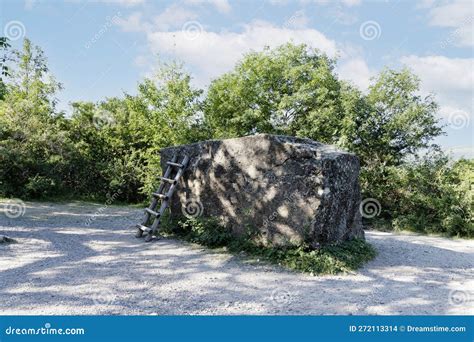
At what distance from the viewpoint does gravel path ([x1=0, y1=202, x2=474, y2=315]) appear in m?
4.62

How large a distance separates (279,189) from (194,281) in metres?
2.39

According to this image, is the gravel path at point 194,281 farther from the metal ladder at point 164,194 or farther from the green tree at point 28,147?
the green tree at point 28,147

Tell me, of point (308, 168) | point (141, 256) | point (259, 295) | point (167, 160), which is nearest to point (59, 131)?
point (167, 160)

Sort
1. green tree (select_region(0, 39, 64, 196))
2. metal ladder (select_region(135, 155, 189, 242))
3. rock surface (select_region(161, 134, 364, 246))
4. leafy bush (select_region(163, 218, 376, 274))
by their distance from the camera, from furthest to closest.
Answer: green tree (select_region(0, 39, 64, 196))
metal ladder (select_region(135, 155, 189, 242))
rock surface (select_region(161, 134, 364, 246))
leafy bush (select_region(163, 218, 376, 274))

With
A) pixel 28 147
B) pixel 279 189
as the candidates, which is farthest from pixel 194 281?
pixel 28 147

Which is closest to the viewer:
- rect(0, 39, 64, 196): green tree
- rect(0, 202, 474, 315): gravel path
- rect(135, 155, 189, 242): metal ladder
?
rect(0, 202, 474, 315): gravel path

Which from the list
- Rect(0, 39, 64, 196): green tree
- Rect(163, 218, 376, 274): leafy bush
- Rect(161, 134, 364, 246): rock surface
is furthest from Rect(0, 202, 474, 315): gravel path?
Rect(0, 39, 64, 196): green tree

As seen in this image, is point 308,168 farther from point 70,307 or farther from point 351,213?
point 70,307

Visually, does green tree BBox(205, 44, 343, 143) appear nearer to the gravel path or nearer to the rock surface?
the rock surface

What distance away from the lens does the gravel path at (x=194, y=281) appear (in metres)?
4.62

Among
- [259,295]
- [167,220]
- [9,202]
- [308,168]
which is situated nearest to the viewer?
[259,295]

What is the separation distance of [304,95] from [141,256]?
38.4 feet

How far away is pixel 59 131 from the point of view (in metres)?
16.5

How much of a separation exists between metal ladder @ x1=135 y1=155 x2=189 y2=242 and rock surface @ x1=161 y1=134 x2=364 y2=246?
414 millimetres
